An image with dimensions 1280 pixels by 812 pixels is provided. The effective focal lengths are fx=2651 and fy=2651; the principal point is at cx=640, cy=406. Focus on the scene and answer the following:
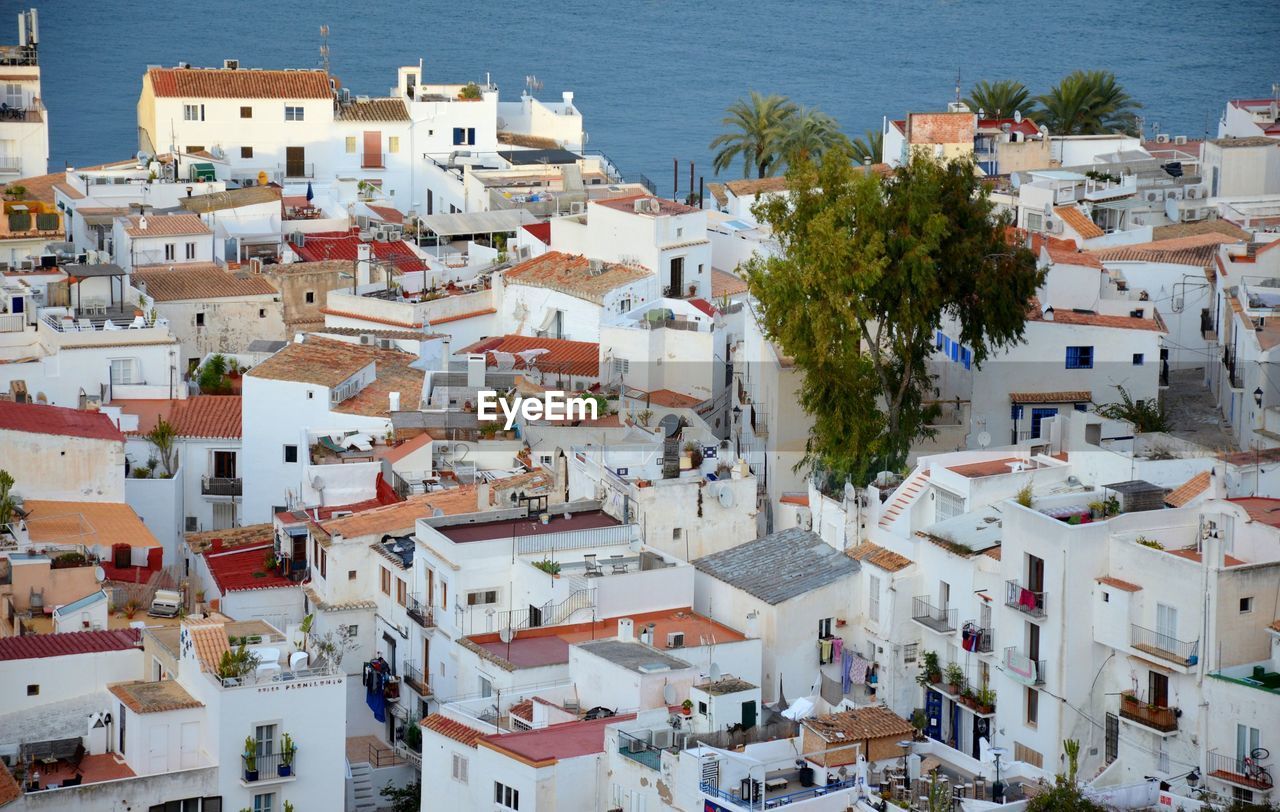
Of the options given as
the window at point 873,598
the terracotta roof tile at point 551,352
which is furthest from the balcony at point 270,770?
the terracotta roof tile at point 551,352

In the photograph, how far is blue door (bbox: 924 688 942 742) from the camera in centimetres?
3834

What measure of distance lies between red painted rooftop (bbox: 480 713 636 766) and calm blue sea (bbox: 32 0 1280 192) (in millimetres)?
81211

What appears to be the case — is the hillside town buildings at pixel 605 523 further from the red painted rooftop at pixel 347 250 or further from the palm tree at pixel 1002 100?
the palm tree at pixel 1002 100

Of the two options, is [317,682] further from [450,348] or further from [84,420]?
[450,348]

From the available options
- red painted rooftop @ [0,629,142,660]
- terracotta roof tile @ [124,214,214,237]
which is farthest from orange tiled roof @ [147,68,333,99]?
red painted rooftop @ [0,629,142,660]

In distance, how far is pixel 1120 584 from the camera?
35344mm

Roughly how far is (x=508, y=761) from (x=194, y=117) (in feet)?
157

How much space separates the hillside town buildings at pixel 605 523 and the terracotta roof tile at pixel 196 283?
0.59 ft

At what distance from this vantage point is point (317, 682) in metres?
35.3

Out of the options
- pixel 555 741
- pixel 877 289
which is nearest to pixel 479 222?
pixel 877 289

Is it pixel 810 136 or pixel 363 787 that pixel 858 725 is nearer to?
pixel 363 787

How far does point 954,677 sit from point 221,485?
18.2 m

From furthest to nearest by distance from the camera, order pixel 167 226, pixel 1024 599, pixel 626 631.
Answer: pixel 167 226, pixel 626 631, pixel 1024 599

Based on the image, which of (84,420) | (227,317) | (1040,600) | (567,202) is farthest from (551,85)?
(1040,600)
